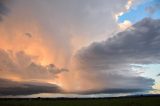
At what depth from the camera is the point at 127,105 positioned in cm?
11094

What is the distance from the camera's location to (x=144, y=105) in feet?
350

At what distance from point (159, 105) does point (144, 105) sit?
5.65 metres

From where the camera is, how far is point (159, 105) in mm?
107625

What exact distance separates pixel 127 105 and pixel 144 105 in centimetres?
686

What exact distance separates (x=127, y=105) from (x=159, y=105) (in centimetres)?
1152
